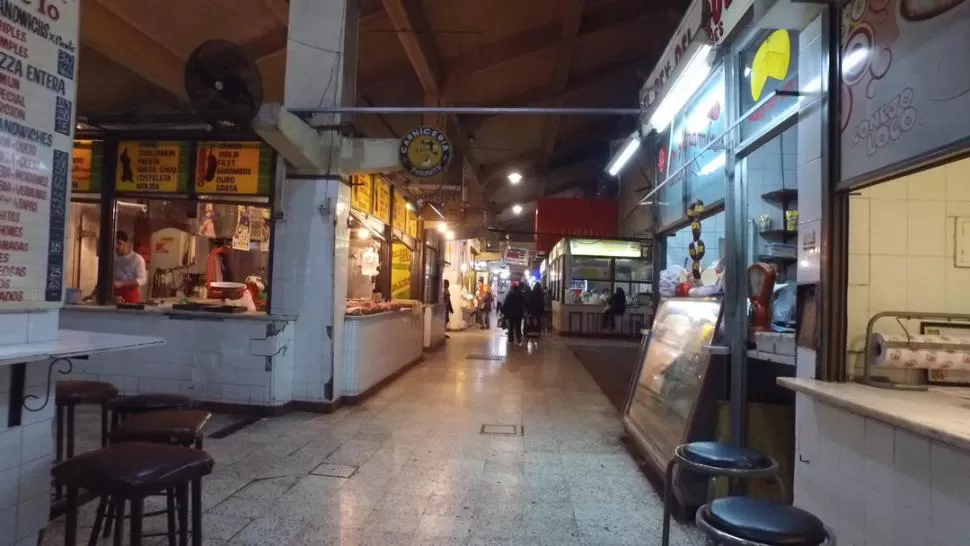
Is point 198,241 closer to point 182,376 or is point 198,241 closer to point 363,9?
point 182,376

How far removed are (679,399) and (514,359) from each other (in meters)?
7.45

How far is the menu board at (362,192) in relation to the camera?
728 centimetres

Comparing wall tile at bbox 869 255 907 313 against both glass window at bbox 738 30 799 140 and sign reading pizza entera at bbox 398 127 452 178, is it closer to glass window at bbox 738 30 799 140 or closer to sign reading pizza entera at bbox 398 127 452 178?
glass window at bbox 738 30 799 140

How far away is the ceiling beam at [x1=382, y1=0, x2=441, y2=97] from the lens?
799 centimetres

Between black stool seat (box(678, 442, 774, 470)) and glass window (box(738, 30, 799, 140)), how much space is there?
1994 millimetres

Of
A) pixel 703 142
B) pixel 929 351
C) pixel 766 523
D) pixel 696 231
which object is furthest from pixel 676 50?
pixel 766 523

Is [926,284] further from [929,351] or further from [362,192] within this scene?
[362,192]

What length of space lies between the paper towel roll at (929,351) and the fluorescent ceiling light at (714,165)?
6.38 ft

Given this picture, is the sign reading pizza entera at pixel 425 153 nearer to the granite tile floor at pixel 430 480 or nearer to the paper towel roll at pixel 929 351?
the granite tile floor at pixel 430 480

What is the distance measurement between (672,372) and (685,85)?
2283mm

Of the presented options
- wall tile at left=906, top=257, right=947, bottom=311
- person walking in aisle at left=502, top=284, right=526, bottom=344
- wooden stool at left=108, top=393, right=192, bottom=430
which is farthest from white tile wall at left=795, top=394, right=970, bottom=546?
person walking in aisle at left=502, top=284, right=526, bottom=344

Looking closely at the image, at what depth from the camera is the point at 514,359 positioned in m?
11.8

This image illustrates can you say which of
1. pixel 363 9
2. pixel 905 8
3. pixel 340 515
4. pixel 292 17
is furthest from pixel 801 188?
pixel 363 9

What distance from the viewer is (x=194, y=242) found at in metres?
8.92
